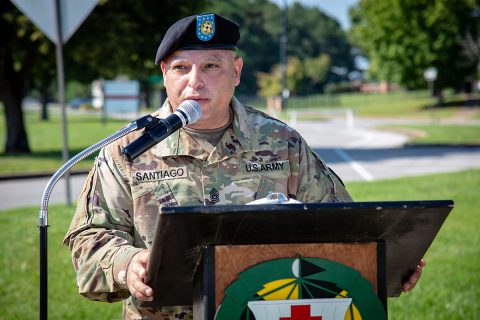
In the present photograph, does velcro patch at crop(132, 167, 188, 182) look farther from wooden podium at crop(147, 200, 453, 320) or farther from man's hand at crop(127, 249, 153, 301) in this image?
wooden podium at crop(147, 200, 453, 320)

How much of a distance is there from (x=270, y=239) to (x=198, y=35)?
3.24 ft

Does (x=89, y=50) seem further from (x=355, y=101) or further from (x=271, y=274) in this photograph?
(x=355, y=101)

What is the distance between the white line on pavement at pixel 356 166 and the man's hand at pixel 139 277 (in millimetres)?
11981

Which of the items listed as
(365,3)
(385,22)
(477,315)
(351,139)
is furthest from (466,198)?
(365,3)

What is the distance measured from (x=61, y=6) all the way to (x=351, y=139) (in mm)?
18579

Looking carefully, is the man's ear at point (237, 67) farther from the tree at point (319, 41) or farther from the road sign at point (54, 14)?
the tree at point (319, 41)

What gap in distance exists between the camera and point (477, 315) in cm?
511

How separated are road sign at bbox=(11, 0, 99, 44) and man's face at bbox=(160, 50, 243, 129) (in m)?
5.32

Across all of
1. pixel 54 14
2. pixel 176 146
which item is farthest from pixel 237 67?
pixel 54 14

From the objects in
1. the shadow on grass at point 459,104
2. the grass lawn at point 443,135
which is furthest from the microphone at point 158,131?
the shadow on grass at point 459,104

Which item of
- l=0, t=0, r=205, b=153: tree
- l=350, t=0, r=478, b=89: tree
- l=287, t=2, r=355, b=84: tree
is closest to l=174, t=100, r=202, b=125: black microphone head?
l=0, t=0, r=205, b=153: tree

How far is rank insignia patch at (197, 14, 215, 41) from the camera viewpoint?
2.57 meters

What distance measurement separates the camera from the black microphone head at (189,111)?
225 centimetres

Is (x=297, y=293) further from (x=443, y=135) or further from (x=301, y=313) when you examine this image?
(x=443, y=135)
